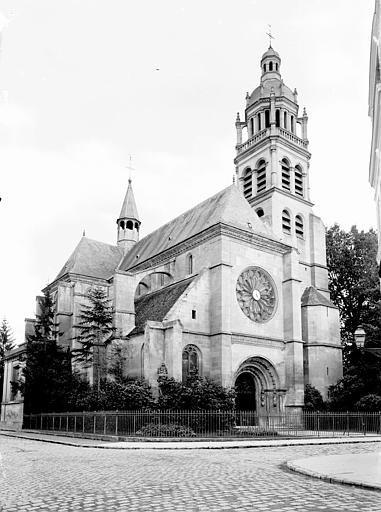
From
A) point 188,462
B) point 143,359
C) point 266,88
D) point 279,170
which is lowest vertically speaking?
point 188,462

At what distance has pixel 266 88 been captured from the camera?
4912 cm

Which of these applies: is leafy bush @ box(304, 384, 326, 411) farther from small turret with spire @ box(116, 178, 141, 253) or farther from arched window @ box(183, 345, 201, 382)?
small turret with spire @ box(116, 178, 141, 253)

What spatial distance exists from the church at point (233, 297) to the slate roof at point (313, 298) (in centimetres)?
10

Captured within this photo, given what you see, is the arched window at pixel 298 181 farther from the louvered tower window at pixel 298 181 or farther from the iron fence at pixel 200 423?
the iron fence at pixel 200 423

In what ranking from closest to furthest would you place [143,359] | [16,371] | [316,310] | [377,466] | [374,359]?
[377,466] → [143,359] → [374,359] → [316,310] → [16,371]

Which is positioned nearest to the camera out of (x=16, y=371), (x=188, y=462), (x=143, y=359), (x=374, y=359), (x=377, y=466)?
(x=377, y=466)

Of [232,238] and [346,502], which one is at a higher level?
[232,238]

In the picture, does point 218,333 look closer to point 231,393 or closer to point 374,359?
point 231,393

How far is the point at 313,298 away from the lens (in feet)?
126

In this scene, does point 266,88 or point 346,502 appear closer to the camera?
point 346,502

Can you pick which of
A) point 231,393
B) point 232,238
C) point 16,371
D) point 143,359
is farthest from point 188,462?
point 16,371

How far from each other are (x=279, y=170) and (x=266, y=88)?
867cm

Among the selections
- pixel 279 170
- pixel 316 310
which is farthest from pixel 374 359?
pixel 279 170

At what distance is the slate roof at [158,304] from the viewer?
32219 mm
